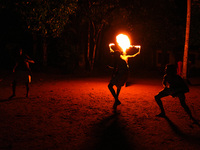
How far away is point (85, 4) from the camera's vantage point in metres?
18.8

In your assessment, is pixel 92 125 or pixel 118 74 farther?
pixel 118 74

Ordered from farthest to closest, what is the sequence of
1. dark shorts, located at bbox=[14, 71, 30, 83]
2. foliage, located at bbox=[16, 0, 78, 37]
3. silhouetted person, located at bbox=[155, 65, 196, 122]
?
foliage, located at bbox=[16, 0, 78, 37] < dark shorts, located at bbox=[14, 71, 30, 83] < silhouetted person, located at bbox=[155, 65, 196, 122]

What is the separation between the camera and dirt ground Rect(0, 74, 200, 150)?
15.2 feet

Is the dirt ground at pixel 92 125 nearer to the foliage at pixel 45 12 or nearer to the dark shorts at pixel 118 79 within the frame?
the dark shorts at pixel 118 79

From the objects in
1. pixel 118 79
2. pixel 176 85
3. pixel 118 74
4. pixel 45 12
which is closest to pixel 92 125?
pixel 118 79

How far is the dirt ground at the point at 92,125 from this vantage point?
15.2ft

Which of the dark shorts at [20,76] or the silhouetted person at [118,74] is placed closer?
the silhouetted person at [118,74]

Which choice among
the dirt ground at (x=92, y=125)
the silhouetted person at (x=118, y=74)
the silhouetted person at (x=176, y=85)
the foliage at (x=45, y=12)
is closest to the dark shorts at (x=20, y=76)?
the dirt ground at (x=92, y=125)

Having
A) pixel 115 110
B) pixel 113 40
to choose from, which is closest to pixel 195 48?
pixel 113 40

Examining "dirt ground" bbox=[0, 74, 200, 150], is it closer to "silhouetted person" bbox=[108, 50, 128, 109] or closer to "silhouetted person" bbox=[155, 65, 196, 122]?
"silhouetted person" bbox=[155, 65, 196, 122]

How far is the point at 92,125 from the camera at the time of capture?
586 centimetres

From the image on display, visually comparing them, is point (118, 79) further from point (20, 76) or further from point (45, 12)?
point (45, 12)

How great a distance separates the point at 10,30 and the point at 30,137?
19217mm

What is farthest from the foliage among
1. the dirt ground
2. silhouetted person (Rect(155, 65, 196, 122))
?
silhouetted person (Rect(155, 65, 196, 122))
